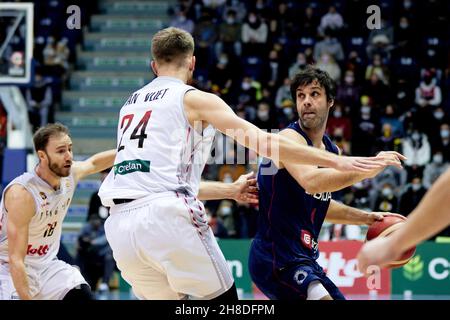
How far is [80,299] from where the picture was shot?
6.26m

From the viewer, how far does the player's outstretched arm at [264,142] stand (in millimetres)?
4805

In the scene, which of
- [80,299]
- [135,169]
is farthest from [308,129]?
[80,299]

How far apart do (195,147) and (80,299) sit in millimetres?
1787

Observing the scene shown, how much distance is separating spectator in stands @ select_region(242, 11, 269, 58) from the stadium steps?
2.59 m

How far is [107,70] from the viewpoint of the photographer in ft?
68.4

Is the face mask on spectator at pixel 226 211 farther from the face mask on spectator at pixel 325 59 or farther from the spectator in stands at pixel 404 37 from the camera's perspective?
the spectator in stands at pixel 404 37

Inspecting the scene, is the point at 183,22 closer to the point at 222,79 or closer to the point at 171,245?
the point at 222,79

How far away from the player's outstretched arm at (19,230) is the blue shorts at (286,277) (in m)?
1.66

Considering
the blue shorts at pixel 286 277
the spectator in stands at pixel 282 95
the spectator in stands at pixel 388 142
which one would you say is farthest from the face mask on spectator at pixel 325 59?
the blue shorts at pixel 286 277

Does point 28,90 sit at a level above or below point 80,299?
above

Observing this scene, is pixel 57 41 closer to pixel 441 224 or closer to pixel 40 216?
pixel 40 216

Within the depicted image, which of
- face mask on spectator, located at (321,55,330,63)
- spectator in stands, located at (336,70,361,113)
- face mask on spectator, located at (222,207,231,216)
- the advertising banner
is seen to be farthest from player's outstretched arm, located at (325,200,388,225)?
face mask on spectator, located at (321,55,330,63)

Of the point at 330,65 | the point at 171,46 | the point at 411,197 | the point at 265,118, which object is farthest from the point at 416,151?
the point at 171,46

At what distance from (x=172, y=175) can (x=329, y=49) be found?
14.3 meters
